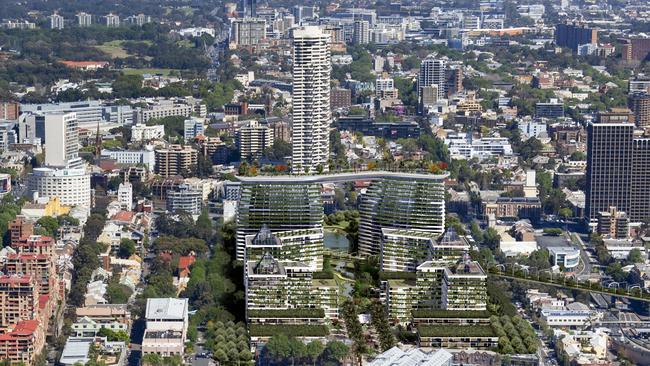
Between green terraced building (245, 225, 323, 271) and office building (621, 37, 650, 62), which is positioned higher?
office building (621, 37, 650, 62)

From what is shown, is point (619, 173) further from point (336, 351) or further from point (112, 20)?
point (112, 20)

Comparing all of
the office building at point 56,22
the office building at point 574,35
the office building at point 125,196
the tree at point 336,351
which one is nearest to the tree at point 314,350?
the tree at point 336,351

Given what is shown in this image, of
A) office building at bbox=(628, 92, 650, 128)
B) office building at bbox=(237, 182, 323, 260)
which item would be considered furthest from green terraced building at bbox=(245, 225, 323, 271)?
office building at bbox=(628, 92, 650, 128)

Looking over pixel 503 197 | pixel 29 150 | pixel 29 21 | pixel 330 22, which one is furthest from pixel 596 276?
pixel 29 21

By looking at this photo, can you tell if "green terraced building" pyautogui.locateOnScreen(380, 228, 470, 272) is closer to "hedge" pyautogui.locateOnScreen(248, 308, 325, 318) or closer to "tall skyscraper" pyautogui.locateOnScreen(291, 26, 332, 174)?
"hedge" pyautogui.locateOnScreen(248, 308, 325, 318)

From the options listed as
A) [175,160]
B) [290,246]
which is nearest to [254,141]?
[175,160]

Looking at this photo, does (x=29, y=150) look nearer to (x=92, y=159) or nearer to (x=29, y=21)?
(x=92, y=159)

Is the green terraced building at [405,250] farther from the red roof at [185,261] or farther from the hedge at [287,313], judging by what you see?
the red roof at [185,261]
